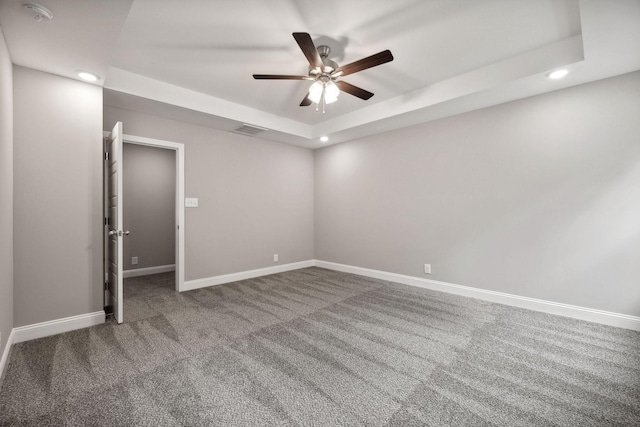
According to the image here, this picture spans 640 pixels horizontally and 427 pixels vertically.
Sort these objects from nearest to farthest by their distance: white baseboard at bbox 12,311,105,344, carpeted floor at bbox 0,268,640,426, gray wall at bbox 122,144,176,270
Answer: carpeted floor at bbox 0,268,640,426 < white baseboard at bbox 12,311,105,344 < gray wall at bbox 122,144,176,270

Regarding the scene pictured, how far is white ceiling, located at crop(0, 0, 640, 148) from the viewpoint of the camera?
78.2 inches

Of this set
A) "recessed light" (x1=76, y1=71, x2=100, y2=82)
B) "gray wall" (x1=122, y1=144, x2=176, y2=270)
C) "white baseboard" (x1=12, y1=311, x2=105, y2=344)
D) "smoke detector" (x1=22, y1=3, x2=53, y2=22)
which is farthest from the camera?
"gray wall" (x1=122, y1=144, x2=176, y2=270)

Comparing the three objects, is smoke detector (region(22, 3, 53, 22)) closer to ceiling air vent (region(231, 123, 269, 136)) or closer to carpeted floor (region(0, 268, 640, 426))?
ceiling air vent (region(231, 123, 269, 136))

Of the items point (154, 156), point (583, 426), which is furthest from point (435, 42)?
point (154, 156)

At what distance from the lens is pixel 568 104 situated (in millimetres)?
2914

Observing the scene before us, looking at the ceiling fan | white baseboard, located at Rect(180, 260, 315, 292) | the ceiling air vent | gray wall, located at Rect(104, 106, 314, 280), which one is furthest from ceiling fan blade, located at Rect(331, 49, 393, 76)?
white baseboard, located at Rect(180, 260, 315, 292)

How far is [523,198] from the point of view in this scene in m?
3.19

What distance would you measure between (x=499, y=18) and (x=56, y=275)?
4634 mm

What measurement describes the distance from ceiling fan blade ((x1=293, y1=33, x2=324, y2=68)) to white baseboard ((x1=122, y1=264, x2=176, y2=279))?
4.76m

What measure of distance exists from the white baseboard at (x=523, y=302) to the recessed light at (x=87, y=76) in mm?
4403

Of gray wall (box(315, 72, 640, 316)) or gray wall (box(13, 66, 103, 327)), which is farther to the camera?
gray wall (box(315, 72, 640, 316))

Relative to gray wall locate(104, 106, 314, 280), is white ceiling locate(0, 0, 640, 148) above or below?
above

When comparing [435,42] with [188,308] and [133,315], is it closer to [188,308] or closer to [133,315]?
[188,308]

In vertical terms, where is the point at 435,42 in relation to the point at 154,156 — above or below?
above
